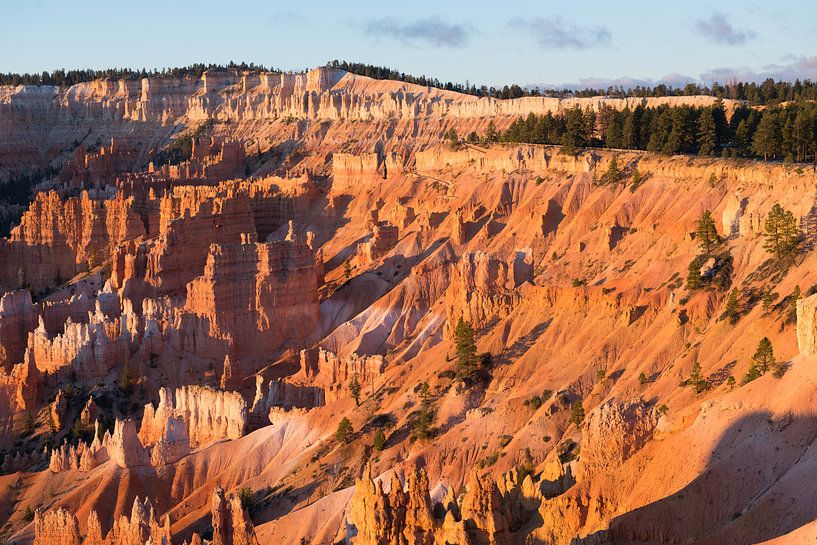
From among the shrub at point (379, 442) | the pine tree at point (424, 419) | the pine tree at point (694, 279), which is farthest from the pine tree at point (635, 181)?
the shrub at point (379, 442)

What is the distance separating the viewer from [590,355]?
191 feet

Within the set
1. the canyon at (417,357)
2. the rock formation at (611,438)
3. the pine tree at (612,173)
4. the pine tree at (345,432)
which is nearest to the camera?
the canyon at (417,357)

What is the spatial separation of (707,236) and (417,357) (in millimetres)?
14763

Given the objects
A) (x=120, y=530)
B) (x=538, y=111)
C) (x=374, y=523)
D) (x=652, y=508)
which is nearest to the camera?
(x=652, y=508)

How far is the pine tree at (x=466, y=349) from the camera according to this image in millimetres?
61375

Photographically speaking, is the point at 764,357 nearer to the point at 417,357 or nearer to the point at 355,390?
the point at 417,357

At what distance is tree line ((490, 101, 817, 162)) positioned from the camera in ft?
246

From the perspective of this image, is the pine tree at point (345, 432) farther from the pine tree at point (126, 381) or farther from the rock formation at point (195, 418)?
the pine tree at point (126, 381)

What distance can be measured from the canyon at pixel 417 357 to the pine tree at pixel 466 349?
352 mm

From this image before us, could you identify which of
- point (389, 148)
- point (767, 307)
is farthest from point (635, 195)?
point (389, 148)

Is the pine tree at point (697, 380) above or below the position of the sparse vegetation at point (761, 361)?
below

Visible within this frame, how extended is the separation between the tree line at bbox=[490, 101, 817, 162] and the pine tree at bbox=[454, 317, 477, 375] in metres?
20.2

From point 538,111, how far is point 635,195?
1982 inches

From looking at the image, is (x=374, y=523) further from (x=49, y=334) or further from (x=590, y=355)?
(x=49, y=334)
